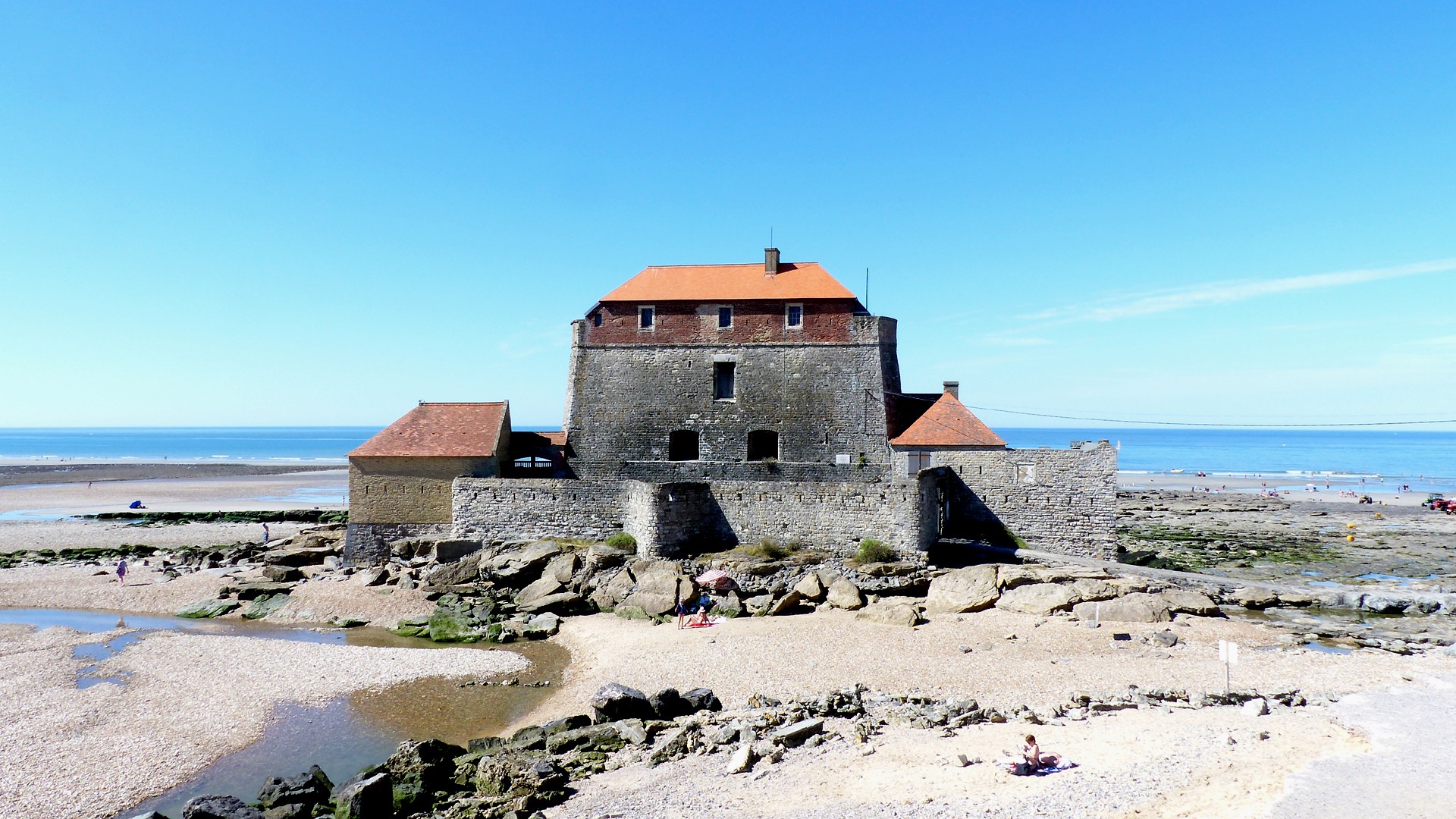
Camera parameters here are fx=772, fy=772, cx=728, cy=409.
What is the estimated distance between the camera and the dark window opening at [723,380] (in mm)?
28578

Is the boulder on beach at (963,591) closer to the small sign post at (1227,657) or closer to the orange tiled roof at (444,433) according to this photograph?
the small sign post at (1227,657)

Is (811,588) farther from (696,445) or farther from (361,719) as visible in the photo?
(361,719)

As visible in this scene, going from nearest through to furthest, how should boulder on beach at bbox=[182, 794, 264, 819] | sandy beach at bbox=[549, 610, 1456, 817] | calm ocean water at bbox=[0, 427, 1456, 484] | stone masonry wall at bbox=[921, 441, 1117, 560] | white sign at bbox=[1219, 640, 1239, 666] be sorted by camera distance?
sandy beach at bbox=[549, 610, 1456, 817] < boulder on beach at bbox=[182, 794, 264, 819] < white sign at bbox=[1219, 640, 1239, 666] < stone masonry wall at bbox=[921, 441, 1117, 560] < calm ocean water at bbox=[0, 427, 1456, 484]

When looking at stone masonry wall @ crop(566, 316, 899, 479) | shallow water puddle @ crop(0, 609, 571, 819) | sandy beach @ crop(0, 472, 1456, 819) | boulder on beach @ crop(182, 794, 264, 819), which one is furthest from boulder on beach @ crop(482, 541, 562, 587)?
boulder on beach @ crop(182, 794, 264, 819)

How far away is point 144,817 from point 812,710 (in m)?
9.87

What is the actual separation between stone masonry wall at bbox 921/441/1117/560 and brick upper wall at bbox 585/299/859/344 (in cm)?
649

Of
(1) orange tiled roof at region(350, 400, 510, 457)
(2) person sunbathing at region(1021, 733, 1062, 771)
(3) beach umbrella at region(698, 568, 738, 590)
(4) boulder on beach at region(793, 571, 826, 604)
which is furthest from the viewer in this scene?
(1) orange tiled roof at region(350, 400, 510, 457)

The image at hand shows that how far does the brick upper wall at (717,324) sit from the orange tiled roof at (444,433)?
4847 mm

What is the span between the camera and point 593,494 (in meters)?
24.9

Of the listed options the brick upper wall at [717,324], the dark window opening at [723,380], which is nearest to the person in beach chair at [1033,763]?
the brick upper wall at [717,324]

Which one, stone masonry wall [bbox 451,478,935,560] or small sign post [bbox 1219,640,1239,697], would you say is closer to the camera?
small sign post [bbox 1219,640,1239,697]

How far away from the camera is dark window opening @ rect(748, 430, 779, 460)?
92.1 feet

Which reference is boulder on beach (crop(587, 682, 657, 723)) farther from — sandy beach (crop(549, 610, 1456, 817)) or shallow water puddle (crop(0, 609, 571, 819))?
shallow water puddle (crop(0, 609, 571, 819))

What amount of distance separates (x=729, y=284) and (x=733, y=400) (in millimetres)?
4481
